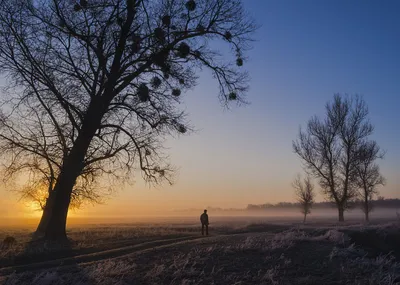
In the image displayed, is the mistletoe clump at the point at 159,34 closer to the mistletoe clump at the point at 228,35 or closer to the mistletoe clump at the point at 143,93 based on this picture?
the mistletoe clump at the point at 143,93

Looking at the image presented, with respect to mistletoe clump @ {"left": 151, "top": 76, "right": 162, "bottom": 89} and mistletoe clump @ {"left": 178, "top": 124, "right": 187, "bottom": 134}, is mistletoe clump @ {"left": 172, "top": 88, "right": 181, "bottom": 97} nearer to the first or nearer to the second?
mistletoe clump @ {"left": 151, "top": 76, "right": 162, "bottom": 89}

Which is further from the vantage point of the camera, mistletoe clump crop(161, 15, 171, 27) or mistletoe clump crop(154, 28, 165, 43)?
mistletoe clump crop(161, 15, 171, 27)

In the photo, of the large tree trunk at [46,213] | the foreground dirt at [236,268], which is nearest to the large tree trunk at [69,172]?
the large tree trunk at [46,213]

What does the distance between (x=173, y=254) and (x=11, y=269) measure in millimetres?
4671

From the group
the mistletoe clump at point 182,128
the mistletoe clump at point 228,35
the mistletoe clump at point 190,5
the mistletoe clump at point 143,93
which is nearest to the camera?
the mistletoe clump at point 190,5

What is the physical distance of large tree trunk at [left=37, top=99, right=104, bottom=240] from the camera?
1847 cm

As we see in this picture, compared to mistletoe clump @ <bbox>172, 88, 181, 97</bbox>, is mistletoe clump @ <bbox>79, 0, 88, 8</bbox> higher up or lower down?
higher up

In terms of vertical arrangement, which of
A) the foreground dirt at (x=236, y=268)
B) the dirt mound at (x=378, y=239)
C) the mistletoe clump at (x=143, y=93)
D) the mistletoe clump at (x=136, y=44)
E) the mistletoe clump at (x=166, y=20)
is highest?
the mistletoe clump at (x=166, y=20)

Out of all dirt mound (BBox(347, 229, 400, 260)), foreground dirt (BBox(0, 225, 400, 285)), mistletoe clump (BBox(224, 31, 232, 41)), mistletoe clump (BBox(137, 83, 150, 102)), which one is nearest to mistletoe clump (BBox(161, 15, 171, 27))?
mistletoe clump (BBox(137, 83, 150, 102))

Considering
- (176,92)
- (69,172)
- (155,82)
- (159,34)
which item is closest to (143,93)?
(155,82)

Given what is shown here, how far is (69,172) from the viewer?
1861 centimetres

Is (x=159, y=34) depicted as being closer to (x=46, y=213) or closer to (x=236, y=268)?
(x=236, y=268)

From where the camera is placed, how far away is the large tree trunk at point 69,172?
18.5 metres

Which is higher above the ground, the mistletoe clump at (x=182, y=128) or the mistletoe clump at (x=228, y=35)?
the mistletoe clump at (x=228, y=35)
